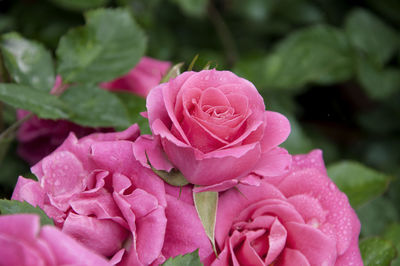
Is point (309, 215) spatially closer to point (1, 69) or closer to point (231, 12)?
point (1, 69)

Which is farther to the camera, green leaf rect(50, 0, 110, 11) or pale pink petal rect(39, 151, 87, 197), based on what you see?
green leaf rect(50, 0, 110, 11)

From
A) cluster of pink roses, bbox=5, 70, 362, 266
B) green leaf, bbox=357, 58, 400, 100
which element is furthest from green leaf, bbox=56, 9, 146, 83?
green leaf, bbox=357, 58, 400, 100

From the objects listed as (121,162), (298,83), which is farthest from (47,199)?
(298,83)

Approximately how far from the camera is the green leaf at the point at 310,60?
46.8 inches

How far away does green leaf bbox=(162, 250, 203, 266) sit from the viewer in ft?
1.59

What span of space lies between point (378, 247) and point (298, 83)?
0.54 m

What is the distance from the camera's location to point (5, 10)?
49.9 inches

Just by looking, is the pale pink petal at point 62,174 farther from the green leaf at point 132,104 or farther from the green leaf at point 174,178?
the green leaf at point 132,104

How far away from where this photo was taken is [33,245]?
0.36 meters

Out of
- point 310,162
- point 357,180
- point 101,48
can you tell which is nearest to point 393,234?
point 357,180

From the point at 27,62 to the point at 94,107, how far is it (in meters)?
0.15

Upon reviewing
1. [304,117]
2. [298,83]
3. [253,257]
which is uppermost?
[253,257]

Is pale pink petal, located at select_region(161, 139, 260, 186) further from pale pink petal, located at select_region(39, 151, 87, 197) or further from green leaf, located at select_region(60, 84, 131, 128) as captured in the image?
green leaf, located at select_region(60, 84, 131, 128)

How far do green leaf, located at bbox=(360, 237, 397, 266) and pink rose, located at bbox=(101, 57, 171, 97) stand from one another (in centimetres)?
43
